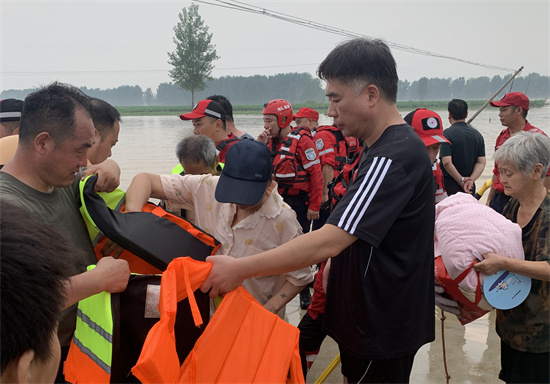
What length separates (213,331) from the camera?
169cm

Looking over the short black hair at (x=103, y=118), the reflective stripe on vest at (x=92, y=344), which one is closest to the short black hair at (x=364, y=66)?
the reflective stripe on vest at (x=92, y=344)

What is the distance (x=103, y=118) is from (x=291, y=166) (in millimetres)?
2738

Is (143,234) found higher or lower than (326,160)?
higher

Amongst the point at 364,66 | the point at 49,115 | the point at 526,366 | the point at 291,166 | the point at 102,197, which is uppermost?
the point at 364,66

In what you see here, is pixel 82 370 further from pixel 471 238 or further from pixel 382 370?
pixel 471 238

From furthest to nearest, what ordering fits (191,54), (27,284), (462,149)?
1. (191,54)
2. (462,149)
3. (27,284)

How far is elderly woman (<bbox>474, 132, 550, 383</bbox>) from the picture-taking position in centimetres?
223

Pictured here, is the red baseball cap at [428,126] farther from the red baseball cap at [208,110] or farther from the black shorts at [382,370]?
the black shorts at [382,370]

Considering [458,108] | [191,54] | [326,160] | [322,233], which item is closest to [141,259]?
[322,233]

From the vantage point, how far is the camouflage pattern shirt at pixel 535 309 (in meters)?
2.23

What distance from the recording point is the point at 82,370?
160 centimetres

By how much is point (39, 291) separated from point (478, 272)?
1.89m

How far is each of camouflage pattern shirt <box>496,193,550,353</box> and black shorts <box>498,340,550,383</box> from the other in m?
0.05

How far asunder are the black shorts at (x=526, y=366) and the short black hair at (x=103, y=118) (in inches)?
104
